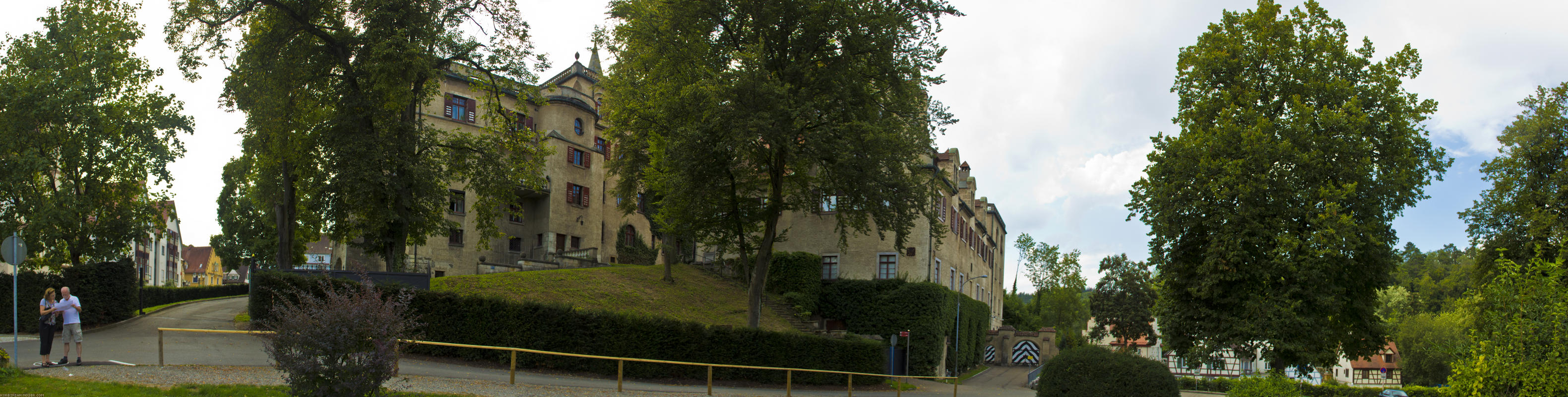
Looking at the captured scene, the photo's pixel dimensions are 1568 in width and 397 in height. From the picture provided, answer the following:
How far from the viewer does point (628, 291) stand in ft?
110

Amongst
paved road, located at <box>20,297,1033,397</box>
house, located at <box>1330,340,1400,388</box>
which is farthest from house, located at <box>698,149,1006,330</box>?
house, located at <box>1330,340,1400,388</box>

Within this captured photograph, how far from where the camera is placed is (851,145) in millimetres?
25562

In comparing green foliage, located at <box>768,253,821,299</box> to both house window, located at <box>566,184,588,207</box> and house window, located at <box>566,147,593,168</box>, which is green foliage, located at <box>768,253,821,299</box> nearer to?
house window, located at <box>566,184,588,207</box>

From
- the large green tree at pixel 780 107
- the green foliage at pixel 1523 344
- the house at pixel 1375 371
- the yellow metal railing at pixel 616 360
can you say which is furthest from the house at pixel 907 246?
the house at pixel 1375 371

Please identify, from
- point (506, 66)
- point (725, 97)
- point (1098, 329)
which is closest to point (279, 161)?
point (506, 66)

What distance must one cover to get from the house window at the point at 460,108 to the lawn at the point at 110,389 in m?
33.3

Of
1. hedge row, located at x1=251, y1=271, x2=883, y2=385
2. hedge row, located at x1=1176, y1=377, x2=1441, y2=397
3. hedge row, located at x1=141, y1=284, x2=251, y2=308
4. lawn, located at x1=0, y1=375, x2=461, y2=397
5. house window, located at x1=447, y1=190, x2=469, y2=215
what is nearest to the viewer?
lawn, located at x1=0, y1=375, x2=461, y2=397

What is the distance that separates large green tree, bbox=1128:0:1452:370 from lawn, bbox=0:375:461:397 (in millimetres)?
17960

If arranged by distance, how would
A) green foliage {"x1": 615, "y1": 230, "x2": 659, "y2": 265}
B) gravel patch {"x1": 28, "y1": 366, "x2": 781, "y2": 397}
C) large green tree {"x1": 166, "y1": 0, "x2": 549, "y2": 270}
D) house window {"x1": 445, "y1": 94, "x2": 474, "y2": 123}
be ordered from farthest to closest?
green foliage {"x1": 615, "y1": 230, "x2": 659, "y2": 265} → house window {"x1": 445, "y1": 94, "x2": 474, "y2": 123} → large green tree {"x1": 166, "y1": 0, "x2": 549, "y2": 270} → gravel patch {"x1": 28, "y1": 366, "x2": 781, "y2": 397}

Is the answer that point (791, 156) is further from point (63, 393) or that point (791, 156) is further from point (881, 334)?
point (63, 393)

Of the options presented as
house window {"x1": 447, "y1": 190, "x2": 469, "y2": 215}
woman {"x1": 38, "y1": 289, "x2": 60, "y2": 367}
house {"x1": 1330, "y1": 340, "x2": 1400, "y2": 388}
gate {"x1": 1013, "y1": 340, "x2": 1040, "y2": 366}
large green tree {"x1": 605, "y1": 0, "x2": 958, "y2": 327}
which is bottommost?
house {"x1": 1330, "y1": 340, "x2": 1400, "y2": 388}

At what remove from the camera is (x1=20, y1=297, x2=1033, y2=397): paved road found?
1585 centimetres

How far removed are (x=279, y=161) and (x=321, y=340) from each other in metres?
17.8

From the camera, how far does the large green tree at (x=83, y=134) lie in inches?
1003
